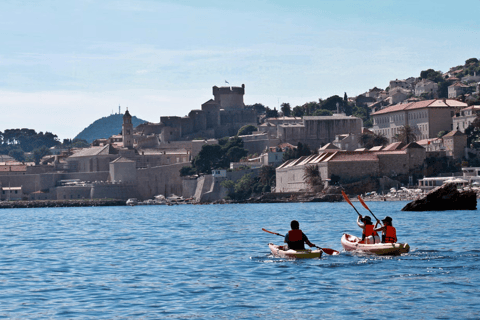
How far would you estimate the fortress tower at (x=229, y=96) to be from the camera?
445 ft

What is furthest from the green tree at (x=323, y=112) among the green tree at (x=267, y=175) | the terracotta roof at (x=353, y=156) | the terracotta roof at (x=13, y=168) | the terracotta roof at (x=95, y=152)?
the terracotta roof at (x=353, y=156)

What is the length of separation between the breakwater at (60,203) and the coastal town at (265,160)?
124 centimetres

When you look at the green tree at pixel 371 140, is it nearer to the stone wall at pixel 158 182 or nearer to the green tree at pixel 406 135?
the green tree at pixel 406 135

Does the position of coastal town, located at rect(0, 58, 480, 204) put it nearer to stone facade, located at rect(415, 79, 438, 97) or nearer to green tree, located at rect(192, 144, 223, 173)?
green tree, located at rect(192, 144, 223, 173)

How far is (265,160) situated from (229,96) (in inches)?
1345

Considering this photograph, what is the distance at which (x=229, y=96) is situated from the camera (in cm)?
13600

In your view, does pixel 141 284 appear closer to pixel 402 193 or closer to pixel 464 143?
pixel 402 193

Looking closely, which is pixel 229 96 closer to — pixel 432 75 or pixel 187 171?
pixel 187 171

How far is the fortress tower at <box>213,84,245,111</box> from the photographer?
136 m

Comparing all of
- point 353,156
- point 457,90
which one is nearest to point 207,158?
point 353,156

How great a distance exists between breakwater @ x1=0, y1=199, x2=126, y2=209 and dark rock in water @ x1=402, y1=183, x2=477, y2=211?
55.9 m

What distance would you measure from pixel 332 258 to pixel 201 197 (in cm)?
7838

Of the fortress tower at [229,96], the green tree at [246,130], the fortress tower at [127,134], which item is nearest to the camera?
the fortress tower at [127,134]

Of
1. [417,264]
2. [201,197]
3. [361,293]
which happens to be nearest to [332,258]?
[417,264]
